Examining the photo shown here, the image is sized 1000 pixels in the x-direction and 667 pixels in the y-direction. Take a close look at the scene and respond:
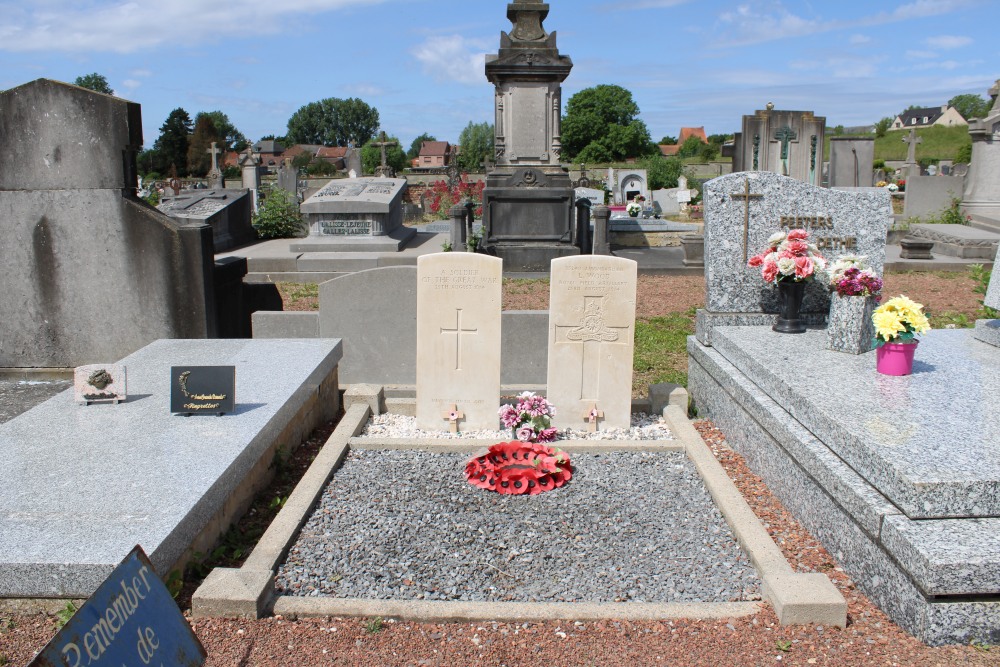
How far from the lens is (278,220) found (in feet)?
55.6

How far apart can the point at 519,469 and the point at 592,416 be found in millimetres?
1030

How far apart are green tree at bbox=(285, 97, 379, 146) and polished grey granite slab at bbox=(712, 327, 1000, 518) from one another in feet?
346

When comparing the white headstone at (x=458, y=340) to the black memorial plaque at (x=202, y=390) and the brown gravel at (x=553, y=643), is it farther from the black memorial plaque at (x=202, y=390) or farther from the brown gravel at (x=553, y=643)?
the brown gravel at (x=553, y=643)

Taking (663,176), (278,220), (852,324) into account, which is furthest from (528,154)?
(663,176)

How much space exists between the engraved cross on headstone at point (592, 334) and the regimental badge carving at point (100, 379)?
8.95 ft

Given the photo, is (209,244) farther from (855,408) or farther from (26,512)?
(855,408)

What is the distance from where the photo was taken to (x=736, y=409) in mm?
5070

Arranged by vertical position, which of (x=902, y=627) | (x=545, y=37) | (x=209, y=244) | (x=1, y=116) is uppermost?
(x=545, y=37)

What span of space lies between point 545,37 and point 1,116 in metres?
9.67

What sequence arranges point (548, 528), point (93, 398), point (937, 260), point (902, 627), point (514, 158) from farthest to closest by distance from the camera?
point (514, 158) < point (937, 260) < point (93, 398) < point (548, 528) < point (902, 627)

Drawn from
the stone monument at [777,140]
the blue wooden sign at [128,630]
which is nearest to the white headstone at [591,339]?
the blue wooden sign at [128,630]

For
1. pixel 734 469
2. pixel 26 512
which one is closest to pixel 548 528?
pixel 734 469

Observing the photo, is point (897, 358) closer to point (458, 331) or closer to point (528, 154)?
point (458, 331)

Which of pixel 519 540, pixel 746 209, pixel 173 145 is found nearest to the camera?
pixel 519 540
